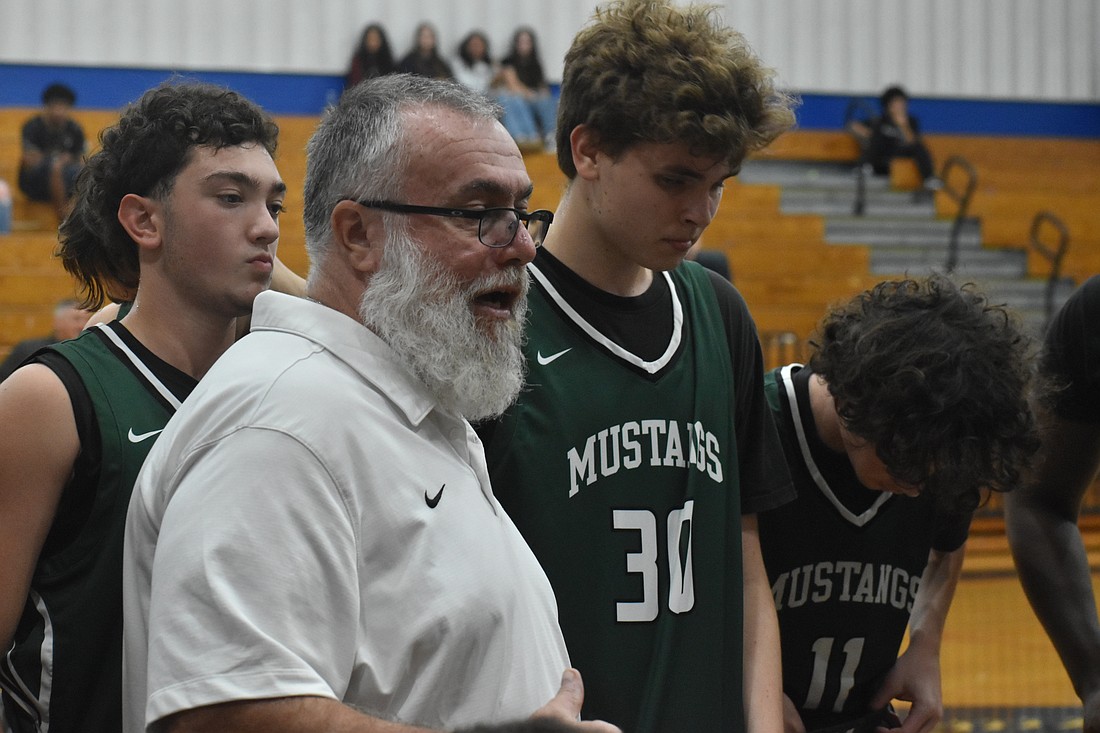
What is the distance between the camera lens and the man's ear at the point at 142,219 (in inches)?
86.2

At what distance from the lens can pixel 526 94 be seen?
14078 mm

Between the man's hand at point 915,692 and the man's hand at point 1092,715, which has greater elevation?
the man's hand at point 1092,715

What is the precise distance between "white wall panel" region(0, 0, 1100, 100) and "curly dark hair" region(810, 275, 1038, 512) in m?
11.6

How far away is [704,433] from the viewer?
6.81 ft

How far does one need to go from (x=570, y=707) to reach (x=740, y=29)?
15049 millimetres

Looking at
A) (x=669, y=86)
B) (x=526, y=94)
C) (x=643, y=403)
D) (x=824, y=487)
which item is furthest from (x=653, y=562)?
(x=526, y=94)

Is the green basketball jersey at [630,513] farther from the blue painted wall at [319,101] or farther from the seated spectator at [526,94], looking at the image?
the seated spectator at [526,94]

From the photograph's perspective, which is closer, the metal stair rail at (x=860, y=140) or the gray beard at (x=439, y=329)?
the gray beard at (x=439, y=329)

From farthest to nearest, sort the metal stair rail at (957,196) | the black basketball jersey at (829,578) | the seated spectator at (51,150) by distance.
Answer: the metal stair rail at (957,196)
the seated spectator at (51,150)
the black basketball jersey at (829,578)

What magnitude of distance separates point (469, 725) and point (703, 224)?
95cm

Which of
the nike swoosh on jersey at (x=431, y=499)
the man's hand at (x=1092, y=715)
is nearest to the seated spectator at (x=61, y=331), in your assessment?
the nike swoosh on jersey at (x=431, y=499)

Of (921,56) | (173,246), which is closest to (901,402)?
(173,246)

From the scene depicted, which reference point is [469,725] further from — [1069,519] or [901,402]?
[1069,519]

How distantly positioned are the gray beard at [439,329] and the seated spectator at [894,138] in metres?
13.5
